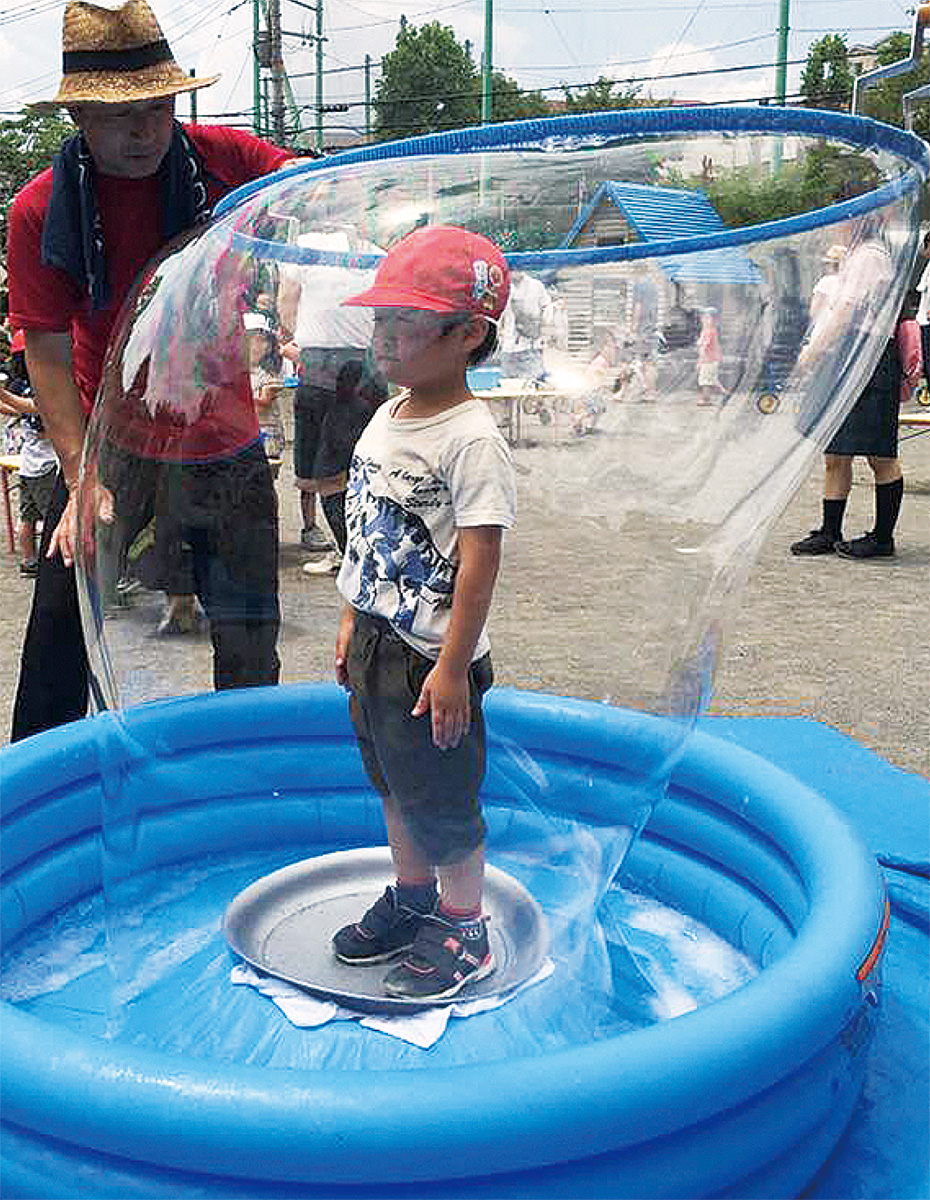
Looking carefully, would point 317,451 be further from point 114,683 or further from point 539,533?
point 114,683

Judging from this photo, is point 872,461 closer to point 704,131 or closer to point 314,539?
point 314,539

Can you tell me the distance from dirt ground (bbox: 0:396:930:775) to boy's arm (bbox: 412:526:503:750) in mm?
106

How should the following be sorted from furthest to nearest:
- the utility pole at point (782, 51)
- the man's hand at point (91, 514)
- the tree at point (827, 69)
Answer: the tree at point (827, 69) < the utility pole at point (782, 51) < the man's hand at point (91, 514)

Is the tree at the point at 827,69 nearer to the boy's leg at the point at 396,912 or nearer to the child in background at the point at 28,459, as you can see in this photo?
the child in background at the point at 28,459

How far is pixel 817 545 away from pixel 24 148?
24.9 meters

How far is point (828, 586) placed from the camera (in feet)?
20.0

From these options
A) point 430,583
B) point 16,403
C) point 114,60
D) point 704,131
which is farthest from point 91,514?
point 16,403

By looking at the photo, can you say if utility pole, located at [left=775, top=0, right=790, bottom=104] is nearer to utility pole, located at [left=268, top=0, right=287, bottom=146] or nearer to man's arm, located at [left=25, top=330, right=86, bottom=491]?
utility pole, located at [left=268, top=0, right=287, bottom=146]

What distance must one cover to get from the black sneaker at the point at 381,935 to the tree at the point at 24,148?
26.0 metres

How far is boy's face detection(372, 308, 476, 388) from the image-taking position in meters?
1.90

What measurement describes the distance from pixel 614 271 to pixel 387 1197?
131 cm

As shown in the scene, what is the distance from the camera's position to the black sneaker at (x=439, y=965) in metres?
2.25

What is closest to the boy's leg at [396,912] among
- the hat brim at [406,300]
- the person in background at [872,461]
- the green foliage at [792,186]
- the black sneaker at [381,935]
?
the black sneaker at [381,935]

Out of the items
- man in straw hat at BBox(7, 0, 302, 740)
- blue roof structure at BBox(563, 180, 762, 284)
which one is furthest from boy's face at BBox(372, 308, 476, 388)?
man in straw hat at BBox(7, 0, 302, 740)
